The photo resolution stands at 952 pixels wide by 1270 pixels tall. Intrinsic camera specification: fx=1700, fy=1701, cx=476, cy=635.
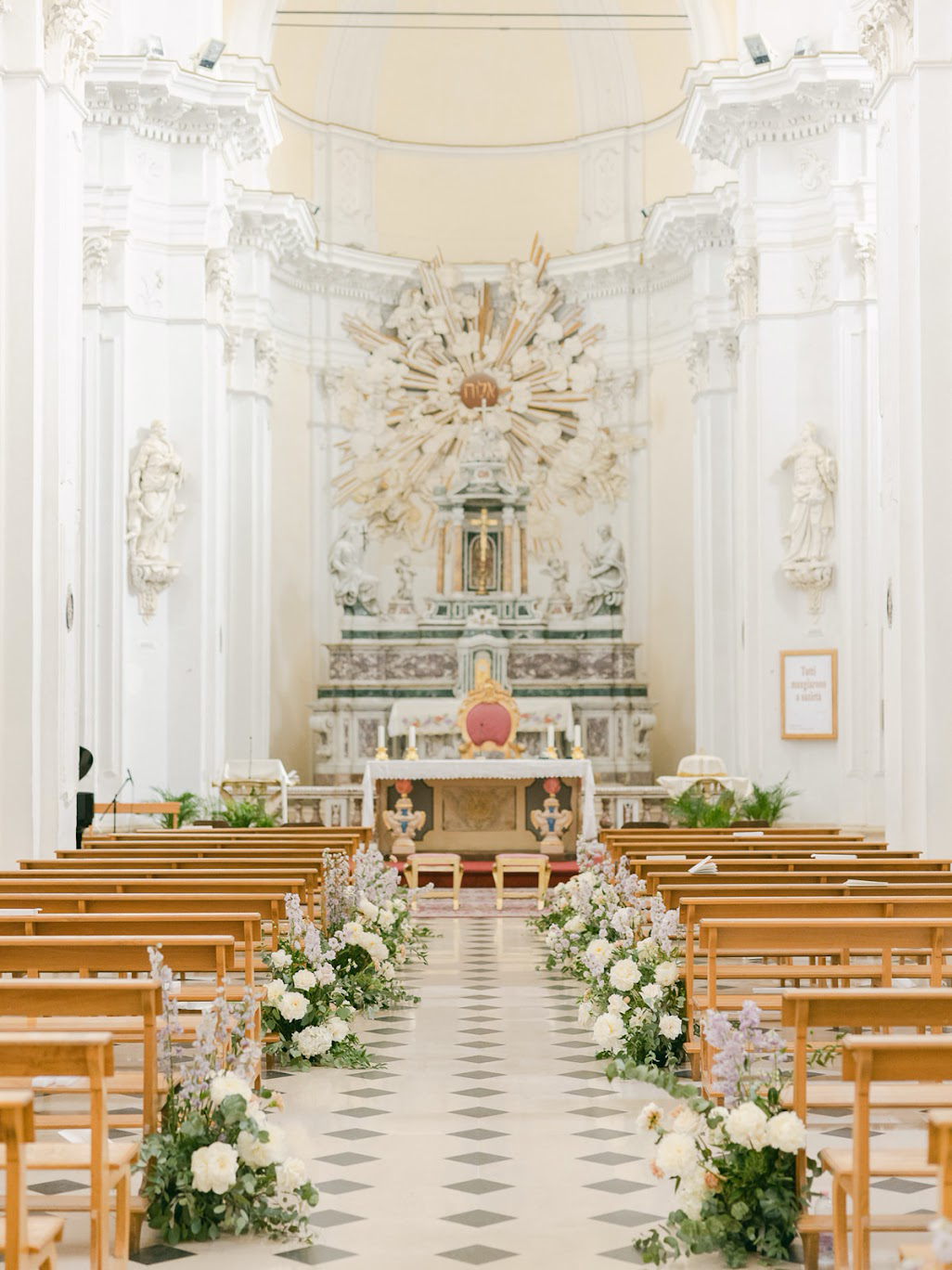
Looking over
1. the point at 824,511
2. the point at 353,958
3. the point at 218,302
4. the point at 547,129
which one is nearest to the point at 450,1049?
the point at 353,958

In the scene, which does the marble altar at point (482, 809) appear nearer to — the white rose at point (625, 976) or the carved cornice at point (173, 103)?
the carved cornice at point (173, 103)

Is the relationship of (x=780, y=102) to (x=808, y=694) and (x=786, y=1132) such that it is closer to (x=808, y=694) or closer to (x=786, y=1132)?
(x=808, y=694)

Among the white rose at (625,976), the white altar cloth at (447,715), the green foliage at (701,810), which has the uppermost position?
the white altar cloth at (447,715)

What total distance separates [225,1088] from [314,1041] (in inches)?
128

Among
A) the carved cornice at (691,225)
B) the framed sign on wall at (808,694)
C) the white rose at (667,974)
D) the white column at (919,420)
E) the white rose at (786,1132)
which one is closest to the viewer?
the white rose at (786,1132)

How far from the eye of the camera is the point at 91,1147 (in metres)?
4.61

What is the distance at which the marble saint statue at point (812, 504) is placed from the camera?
1917 cm

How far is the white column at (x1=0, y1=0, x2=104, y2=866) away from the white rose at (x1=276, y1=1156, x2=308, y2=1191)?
6.69m

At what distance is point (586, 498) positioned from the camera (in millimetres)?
26438

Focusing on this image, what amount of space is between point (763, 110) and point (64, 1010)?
1669cm

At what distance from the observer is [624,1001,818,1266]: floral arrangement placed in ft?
16.9

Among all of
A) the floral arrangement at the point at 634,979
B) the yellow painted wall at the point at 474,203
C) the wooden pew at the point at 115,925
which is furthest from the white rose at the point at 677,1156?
the yellow painted wall at the point at 474,203

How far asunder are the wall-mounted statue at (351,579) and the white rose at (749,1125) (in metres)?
20.4

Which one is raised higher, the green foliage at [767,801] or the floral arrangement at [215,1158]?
the green foliage at [767,801]
